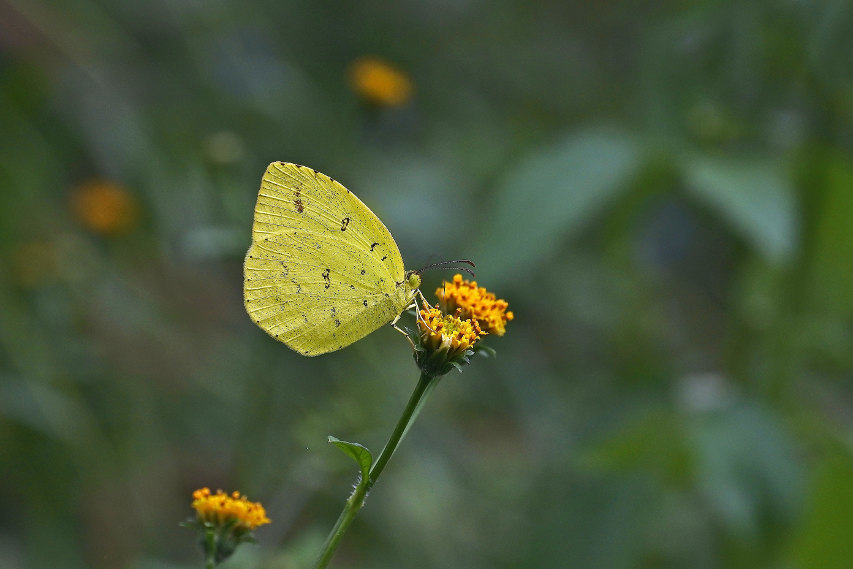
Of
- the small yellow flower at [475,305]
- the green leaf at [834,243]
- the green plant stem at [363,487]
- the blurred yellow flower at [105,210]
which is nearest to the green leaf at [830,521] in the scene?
the green leaf at [834,243]

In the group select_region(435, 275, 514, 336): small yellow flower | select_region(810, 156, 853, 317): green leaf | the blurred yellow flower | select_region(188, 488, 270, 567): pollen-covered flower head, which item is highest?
select_region(810, 156, 853, 317): green leaf

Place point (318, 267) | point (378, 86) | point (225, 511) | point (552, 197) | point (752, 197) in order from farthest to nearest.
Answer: point (378, 86) → point (552, 197) → point (752, 197) → point (318, 267) → point (225, 511)

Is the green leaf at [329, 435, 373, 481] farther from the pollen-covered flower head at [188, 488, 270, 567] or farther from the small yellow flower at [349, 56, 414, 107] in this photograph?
the small yellow flower at [349, 56, 414, 107]

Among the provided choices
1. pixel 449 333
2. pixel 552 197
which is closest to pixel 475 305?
pixel 449 333

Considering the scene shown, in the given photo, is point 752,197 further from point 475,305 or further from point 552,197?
point 475,305

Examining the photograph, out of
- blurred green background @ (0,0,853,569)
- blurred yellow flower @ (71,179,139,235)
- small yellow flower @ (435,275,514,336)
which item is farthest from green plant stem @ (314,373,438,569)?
blurred yellow flower @ (71,179,139,235)

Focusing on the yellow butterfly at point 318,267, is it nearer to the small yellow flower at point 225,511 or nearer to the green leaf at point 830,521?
the small yellow flower at point 225,511

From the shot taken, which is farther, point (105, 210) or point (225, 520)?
point (105, 210)
